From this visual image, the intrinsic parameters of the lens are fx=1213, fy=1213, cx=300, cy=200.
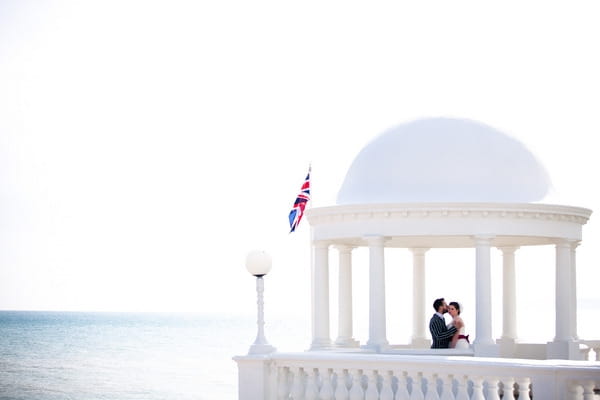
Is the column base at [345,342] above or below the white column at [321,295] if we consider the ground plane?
below

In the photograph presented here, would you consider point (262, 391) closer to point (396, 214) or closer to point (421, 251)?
point (396, 214)

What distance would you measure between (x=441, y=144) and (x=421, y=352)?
185 inches

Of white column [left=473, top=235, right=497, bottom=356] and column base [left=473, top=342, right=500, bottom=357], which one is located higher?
white column [left=473, top=235, right=497, bottom=356]

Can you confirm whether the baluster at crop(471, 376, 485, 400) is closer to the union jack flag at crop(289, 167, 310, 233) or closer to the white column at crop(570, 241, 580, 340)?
the white column at crop(570, 241, 580, 340)

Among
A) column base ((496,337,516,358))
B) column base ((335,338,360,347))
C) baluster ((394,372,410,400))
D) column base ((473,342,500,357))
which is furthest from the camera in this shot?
column base ((496,337,516,358))

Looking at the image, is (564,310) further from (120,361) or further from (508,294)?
(120,361)

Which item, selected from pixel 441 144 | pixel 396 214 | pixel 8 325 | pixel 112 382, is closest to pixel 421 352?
pixel 396 214

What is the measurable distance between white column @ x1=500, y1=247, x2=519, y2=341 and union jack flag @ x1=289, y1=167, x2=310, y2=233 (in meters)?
5.48

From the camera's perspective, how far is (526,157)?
27.4 meters

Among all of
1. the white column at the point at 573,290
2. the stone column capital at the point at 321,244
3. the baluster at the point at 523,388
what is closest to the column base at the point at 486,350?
the white column at the point at 573,290

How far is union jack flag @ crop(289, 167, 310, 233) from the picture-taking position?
98.4ft

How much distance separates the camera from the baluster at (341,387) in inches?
853

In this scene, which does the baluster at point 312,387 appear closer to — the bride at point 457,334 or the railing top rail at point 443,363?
the railing top rail at point 443,363

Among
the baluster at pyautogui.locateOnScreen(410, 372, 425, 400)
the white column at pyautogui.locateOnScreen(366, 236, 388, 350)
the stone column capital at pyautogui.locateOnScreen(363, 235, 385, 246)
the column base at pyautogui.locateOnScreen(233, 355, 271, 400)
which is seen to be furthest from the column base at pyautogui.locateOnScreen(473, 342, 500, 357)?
the column base at pyautogui.locateOnScreen(233, 355, 271, 400)
